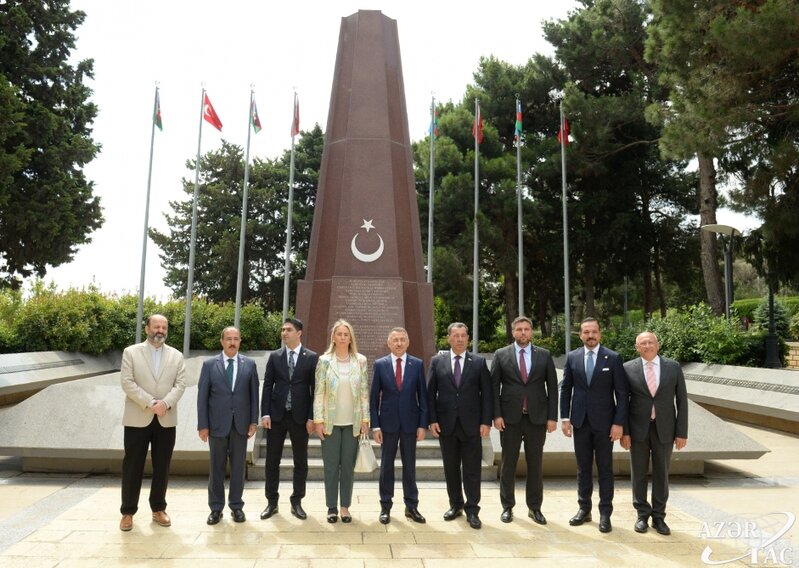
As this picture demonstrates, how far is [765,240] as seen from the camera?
13.6 metres

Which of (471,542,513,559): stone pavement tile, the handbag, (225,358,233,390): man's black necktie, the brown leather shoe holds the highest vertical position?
(225,358,233,390): man's black necktie

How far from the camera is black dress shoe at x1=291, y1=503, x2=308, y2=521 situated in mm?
4489

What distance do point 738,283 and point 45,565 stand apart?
141 ft

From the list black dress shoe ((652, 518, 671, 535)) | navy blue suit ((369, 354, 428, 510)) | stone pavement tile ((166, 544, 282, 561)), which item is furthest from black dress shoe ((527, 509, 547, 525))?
stone pavement tile ((166, 544, 282, 561))

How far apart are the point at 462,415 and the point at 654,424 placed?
1.32 m

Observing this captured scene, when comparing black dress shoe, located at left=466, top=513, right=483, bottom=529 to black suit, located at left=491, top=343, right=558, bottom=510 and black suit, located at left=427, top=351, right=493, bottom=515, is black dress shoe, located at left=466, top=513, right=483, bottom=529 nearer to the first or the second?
black suit, located at left=427, top=351, right=493, bottom=515

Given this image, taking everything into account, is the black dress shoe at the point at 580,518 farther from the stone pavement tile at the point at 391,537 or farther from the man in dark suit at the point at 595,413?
the stone pavement tile at the point at 391,537

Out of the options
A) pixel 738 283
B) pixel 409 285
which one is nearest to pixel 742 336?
pixel 409 285

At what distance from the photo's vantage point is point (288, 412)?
459 centimetres

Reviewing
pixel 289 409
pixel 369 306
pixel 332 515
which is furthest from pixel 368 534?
pixel 369 306

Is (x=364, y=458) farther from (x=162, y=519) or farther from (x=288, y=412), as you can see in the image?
(x=162, y=519)

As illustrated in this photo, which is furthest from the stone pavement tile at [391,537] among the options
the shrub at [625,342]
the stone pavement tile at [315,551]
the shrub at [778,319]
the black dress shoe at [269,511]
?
the shrub at [778,319]

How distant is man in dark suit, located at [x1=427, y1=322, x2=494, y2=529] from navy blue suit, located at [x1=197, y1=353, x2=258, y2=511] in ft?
4.51

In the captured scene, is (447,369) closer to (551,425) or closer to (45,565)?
(551,425)
